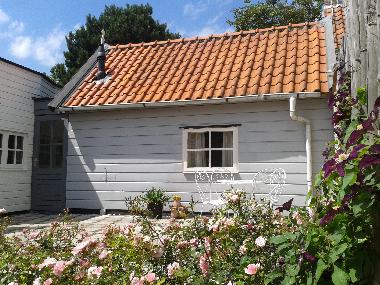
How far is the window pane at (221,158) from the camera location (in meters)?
9.33

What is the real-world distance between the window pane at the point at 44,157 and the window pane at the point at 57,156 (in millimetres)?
230

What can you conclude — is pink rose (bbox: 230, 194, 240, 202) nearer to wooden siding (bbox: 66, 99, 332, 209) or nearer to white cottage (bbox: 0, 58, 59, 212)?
wooden siding (bbox: 66, 99, 332, 209)

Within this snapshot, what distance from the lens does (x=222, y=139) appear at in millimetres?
9438

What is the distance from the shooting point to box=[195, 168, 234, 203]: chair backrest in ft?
29.9

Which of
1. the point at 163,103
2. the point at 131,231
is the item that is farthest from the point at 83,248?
the point at 163,103

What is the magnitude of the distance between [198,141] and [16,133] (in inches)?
214

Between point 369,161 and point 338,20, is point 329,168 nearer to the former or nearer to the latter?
point 369,161

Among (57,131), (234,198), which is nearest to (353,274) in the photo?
(234,198)

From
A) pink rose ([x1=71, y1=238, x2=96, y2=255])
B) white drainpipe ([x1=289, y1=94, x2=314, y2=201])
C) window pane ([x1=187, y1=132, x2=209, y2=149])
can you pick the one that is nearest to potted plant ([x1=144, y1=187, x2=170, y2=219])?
window pane ([x1=187, y1=132, x2=209, y2=149])

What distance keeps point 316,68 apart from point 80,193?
694 cm

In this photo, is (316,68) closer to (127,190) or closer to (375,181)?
(127,190)

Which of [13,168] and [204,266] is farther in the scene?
[13,168]

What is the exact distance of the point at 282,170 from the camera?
840 centimetres

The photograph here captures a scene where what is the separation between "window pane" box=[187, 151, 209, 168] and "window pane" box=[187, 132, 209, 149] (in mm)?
154
